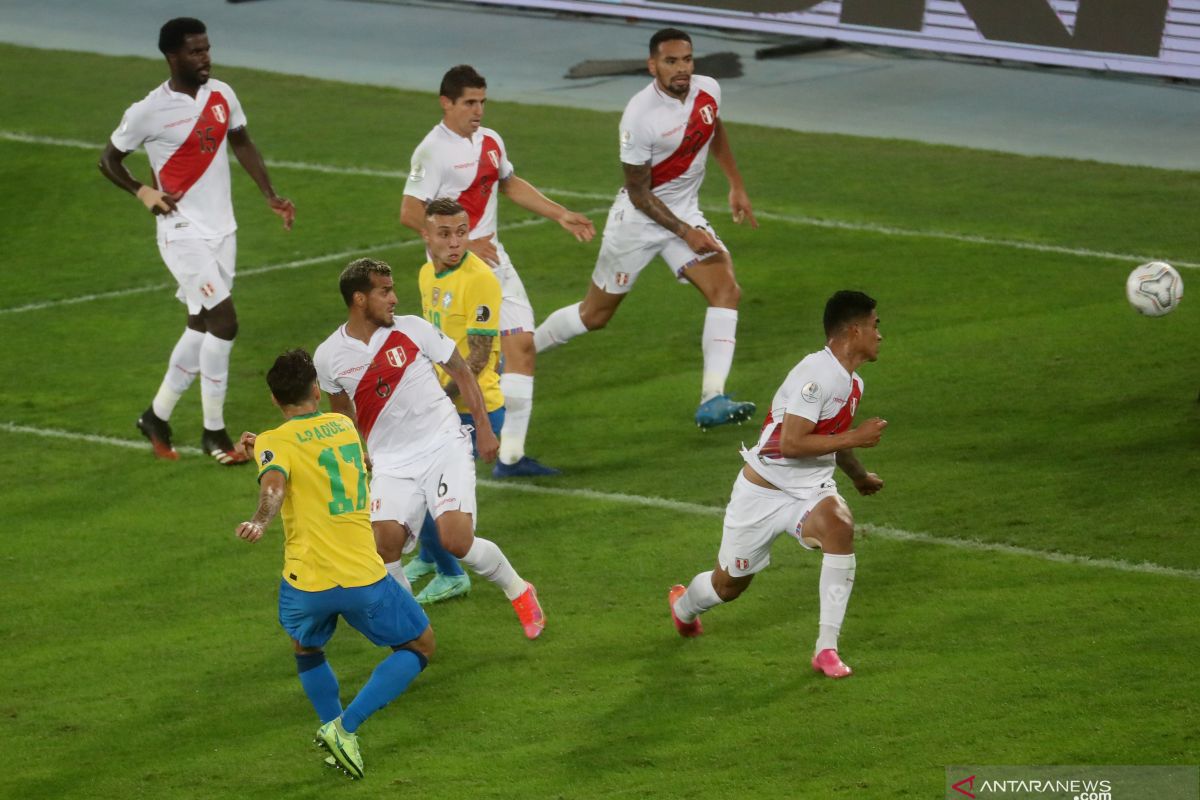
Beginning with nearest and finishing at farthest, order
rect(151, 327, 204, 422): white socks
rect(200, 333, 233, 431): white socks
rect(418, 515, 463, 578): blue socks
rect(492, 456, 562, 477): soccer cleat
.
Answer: rect(418, 515, 463, 578): blue socks < rect(492, 456, 562, 477): soccer cleat < rect(200, 333, 233, 431): white socks < rect(151, 327, 204, 422): white socks

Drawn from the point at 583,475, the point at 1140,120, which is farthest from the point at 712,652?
the point at 1140,120

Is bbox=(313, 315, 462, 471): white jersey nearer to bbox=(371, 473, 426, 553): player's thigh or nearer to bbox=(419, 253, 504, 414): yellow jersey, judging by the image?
bbox=(371, 473, 426, 553): player's thigh

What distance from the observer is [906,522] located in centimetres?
1030

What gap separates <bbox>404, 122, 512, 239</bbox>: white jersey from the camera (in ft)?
36.6

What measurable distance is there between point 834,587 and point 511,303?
3839 millimetres

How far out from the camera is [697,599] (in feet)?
28.1

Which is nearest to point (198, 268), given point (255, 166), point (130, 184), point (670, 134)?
point (130, 184)

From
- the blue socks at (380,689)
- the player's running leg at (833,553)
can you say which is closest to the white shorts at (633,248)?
the player's running leg at (833,553)

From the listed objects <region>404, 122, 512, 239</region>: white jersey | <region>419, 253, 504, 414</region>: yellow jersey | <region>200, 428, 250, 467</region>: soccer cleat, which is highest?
<region>404, 122, 512, 239</region>: white jersey

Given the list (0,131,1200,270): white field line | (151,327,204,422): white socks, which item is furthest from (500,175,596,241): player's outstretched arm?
(0,131,1200,270): white field line

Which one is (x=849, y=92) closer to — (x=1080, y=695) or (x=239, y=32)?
(x=239, y=32)

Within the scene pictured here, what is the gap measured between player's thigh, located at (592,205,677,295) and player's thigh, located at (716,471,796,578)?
13.2 feet

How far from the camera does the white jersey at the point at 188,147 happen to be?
11.6 metres

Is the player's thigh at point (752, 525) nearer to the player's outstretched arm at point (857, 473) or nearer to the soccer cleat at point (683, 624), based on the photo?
the player's outstretched arm at point (857, 473)
